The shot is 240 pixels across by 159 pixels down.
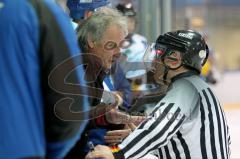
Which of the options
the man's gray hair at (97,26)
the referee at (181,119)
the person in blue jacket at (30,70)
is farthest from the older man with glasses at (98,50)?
the person in blue jacket at (30,70)

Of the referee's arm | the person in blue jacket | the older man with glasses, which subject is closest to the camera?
the person in blue jacket

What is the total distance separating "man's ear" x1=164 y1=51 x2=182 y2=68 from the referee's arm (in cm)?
19

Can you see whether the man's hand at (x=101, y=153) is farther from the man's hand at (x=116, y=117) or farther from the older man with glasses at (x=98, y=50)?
the man's hand at (x=116, y=117)

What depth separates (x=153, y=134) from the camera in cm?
167

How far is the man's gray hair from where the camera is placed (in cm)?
181

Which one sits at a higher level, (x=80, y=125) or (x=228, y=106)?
(x=80, y=125)

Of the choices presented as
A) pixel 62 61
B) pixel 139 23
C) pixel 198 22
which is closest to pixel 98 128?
pixel 62 61

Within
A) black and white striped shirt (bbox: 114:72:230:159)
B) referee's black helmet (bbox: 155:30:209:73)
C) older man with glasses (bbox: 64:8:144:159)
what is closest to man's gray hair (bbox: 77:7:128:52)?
older man with glasses (bbox: 64:8:144:159)

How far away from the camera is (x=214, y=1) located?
8086 millimetres

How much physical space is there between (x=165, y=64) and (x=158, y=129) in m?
0.28

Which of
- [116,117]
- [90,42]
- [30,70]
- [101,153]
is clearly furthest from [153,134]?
[30,70]

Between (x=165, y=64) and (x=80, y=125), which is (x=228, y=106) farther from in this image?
(x=80, y=125)

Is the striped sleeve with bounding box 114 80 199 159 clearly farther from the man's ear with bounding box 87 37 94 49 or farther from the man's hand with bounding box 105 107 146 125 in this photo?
the man's ear with bounding box 87 37 94 49

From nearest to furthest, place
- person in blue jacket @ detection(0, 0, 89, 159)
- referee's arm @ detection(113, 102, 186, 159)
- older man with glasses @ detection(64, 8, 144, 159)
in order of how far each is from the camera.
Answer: person in blue jacket @ detection(0, 0, 89, 159), referee's arm @ detection(113, 102, 186, 159), older man with glasses @ detection(64, 8, 144, 159)
